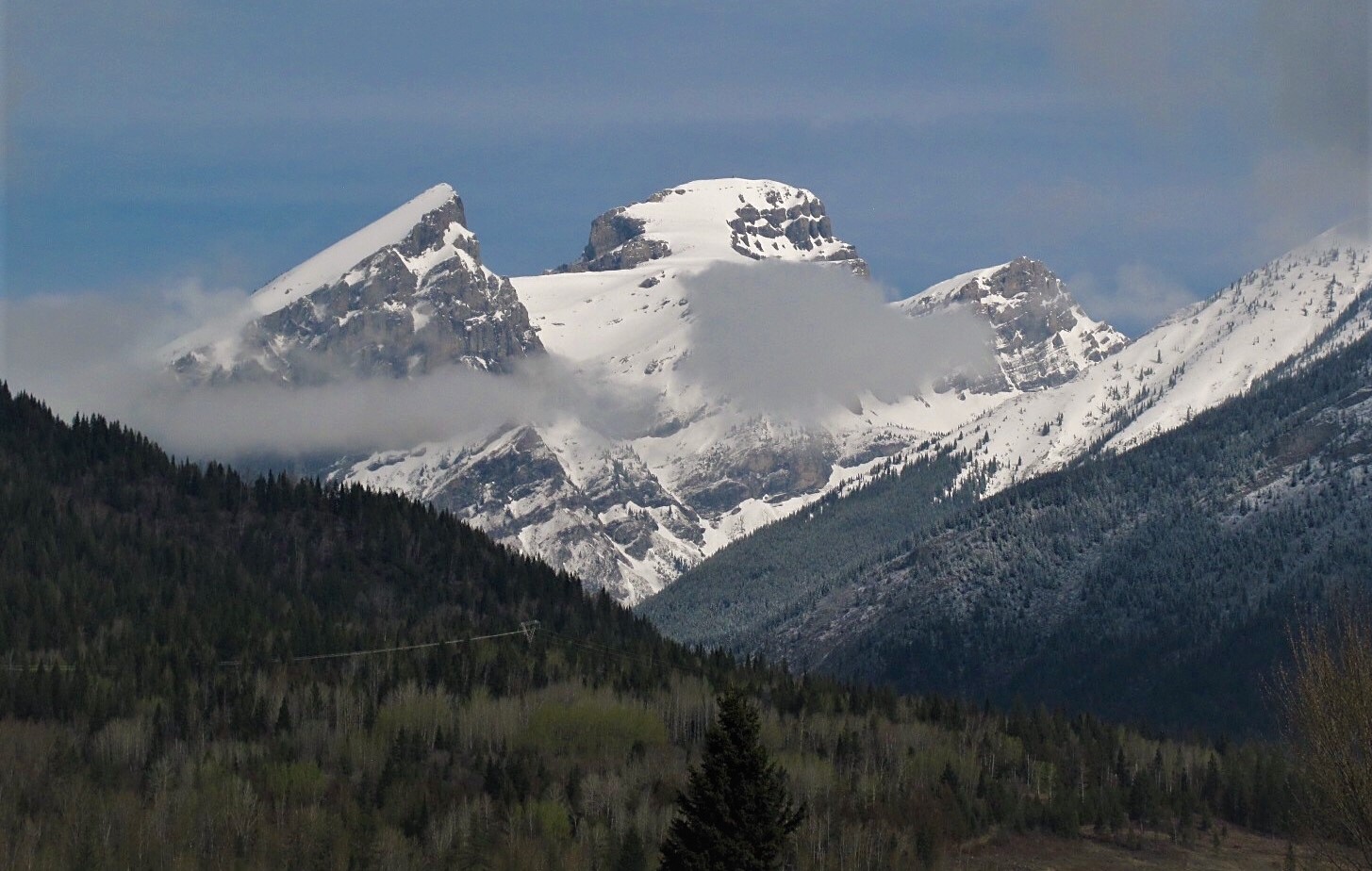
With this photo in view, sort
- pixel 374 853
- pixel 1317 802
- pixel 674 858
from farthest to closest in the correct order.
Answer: pixel 374 853 → pixel 1317 802 → pixel 674 858

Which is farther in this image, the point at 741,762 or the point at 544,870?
the point at 544,870

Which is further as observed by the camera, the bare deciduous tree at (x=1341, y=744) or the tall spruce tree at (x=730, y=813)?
the bare deciduous tree at (x=1341, y=744)

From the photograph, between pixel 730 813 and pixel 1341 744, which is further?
pixel 1341 744

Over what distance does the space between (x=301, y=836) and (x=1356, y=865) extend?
108m

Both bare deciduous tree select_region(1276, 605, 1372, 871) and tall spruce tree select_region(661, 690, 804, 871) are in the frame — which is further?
bare deciduous tree select_region(1276, 605, 1372, 871)

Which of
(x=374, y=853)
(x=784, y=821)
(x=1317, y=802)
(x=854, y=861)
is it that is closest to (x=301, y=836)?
(x=374, y=853)

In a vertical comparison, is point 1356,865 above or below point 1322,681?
below

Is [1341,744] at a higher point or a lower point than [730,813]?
higher

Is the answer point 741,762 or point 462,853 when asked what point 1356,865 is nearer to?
point 741,762

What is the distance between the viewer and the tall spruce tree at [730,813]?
4454 inches

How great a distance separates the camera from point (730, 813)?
113562 mm

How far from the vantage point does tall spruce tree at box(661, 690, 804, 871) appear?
371 feet

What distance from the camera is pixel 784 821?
118 metres

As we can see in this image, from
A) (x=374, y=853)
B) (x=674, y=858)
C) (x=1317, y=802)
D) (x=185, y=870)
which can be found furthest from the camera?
(x=374, y=853)
